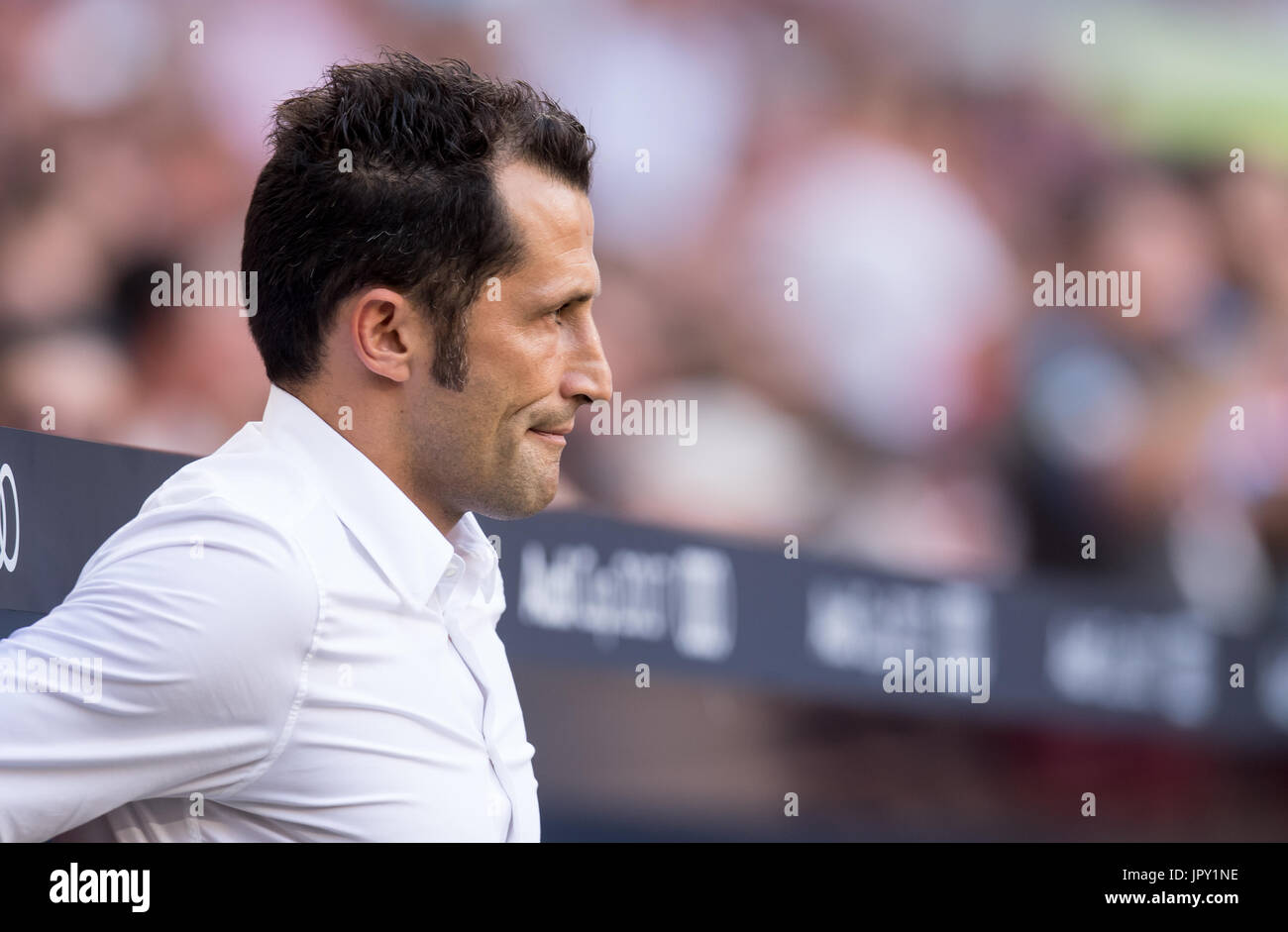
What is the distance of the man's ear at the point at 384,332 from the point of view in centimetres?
103

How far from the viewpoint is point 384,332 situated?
1038 millimetres

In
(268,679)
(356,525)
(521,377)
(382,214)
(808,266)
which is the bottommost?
(268,679)

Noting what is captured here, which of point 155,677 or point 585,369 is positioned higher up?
point 585,369

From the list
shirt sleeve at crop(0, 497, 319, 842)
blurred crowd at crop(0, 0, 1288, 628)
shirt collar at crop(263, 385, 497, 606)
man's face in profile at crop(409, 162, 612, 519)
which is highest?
blurred crowd at crop(0, 0, 1288, 628)

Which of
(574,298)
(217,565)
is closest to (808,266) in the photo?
(574,298)

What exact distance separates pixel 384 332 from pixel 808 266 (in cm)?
180

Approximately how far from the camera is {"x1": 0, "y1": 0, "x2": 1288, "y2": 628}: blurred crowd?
2102 millimetres

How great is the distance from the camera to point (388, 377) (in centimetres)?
103

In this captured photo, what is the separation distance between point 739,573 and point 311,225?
149cm

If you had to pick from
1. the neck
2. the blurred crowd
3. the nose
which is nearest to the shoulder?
the neck

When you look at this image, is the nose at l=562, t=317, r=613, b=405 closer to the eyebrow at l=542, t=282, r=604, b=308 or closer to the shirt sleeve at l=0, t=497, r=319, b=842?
the eyebrow at l=542, t=282, r=604, b=308

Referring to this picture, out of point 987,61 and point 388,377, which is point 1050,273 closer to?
point 987,61

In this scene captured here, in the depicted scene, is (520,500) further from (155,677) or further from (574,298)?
(155,677)
